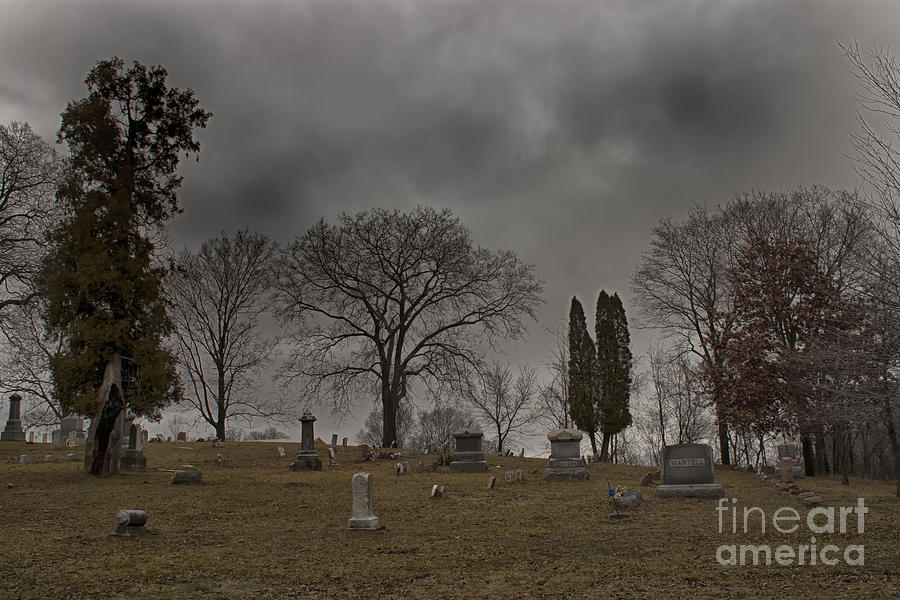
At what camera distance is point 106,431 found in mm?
16922

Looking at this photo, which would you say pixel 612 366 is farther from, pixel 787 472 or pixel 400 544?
pixel 400 544

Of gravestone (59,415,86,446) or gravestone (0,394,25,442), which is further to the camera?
gravestone (59,415,86,446)

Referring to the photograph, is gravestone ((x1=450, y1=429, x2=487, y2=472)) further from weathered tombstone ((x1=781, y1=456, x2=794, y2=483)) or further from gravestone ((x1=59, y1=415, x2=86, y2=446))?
gravestone ((x1=59, y1=415, x2=86, y2=446))

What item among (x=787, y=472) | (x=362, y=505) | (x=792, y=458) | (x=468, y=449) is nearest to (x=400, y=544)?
(x=362, y=505)

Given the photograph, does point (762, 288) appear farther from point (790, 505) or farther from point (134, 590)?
point (134, 590)

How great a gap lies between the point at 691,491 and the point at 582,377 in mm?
21296

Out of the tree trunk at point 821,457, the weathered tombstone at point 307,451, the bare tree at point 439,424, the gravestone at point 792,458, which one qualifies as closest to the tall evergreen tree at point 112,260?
the weathered tombstone at point 307,451

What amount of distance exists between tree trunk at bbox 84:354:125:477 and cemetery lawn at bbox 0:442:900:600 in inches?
23.8

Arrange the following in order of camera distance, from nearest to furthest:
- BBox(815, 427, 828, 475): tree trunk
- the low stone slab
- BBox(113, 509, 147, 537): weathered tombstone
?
BBox(113, 509, 147, 537): weathered tombstone → the low stone slab → BBox(815, 427, 828, 475): tree trunk

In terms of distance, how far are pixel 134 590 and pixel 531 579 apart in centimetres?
450

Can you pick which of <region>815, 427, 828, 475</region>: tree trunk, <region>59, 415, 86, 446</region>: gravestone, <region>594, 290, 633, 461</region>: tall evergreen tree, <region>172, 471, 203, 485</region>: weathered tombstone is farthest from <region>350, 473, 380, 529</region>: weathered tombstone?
<region>594, 290, 633, 461</region>: tall evergreen tree

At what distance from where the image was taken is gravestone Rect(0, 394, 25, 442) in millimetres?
29234

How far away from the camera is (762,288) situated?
24.6 metres

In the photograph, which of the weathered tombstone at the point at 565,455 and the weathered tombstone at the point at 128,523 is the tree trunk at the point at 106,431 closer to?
the weathered tombstone at the point at 128,523
